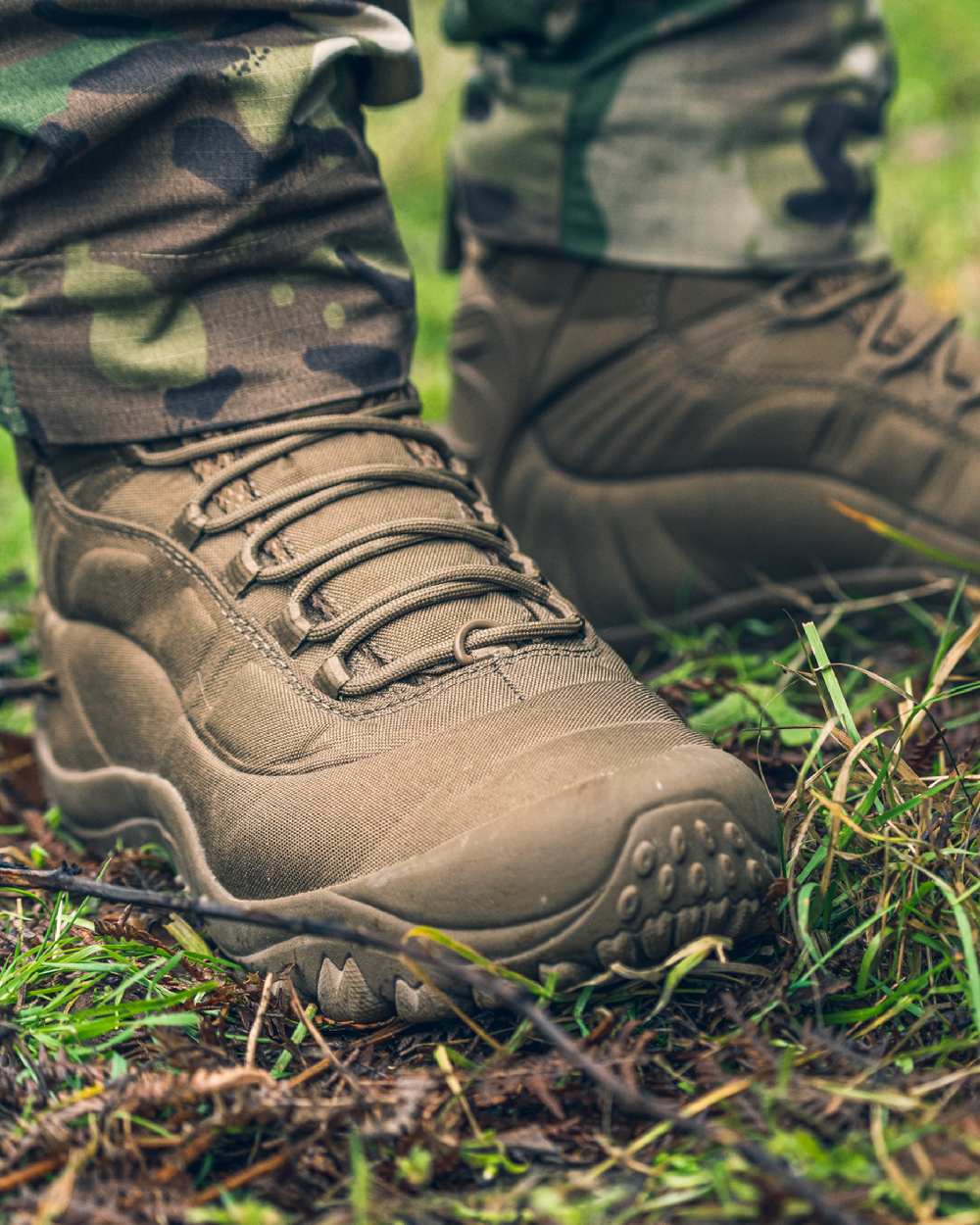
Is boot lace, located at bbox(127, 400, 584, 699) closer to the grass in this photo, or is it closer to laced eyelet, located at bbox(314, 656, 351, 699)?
laced eyelet, located at bbox(314, 656, 351, 699)

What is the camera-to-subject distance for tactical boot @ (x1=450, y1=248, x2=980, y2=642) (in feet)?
6.51

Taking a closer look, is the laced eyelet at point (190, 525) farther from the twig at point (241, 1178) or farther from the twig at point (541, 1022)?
the twig at point (241, 1178)

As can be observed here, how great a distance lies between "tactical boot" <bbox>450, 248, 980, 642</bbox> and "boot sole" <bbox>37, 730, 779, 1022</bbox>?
0.95 meters

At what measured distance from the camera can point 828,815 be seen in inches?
49.4

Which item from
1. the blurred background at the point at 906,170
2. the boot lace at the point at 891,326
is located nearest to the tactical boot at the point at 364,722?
the boot lace at the point at 891,326

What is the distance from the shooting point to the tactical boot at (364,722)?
3.59ft

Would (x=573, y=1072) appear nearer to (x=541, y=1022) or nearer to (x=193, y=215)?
(x=541, y=1022)

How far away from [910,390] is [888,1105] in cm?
130

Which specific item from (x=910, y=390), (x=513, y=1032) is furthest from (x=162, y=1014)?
(x=910, y=390)

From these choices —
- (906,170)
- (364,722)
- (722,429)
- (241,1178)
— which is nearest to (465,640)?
(364,722)

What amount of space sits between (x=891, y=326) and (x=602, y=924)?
1.30m

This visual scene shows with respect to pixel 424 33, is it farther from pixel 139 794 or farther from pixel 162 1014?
pixel 162 1014

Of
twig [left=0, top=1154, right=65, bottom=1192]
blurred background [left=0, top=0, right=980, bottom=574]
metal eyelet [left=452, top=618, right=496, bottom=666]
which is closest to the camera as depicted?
twig [left=0, top=1154, right=65, bottom=1192]

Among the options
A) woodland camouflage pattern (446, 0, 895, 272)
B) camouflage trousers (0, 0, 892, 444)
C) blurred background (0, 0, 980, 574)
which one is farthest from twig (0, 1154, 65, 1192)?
blurred background (0, 0, 980, 574)
